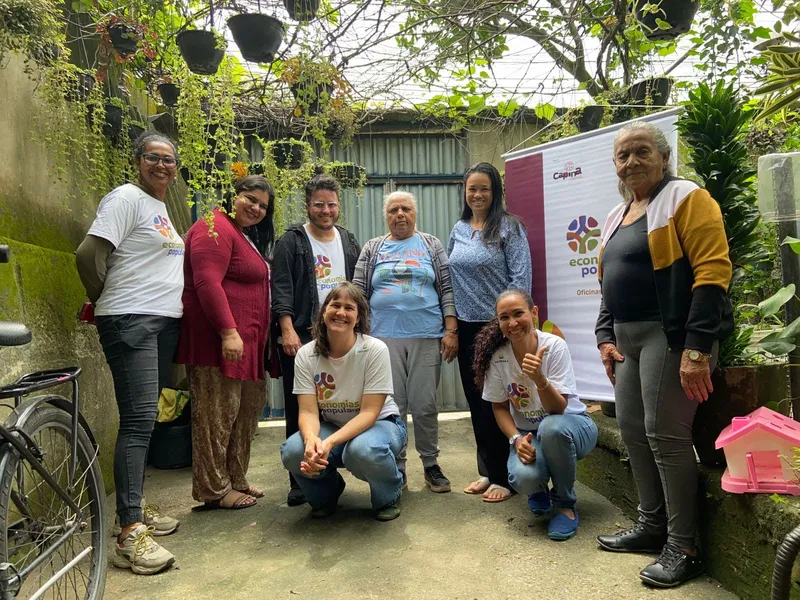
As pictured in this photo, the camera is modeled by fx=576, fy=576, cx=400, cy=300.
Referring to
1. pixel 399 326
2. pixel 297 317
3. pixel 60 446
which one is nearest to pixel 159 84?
pixel 297 317

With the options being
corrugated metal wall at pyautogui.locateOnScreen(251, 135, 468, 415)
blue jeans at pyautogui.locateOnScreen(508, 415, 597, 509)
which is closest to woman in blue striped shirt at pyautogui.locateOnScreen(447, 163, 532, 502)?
blue jeans at pyautogui.locateOnScreen(508, 415, 597, 509)

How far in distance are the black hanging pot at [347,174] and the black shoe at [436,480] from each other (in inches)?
106

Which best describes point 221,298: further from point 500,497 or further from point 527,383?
point 500,497

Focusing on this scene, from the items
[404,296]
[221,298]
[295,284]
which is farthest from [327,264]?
[221,298]

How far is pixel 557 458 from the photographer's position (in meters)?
2.45

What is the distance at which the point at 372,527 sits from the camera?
2.64 meters

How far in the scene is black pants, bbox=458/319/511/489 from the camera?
120 inches

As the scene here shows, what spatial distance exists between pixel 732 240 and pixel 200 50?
2480mm

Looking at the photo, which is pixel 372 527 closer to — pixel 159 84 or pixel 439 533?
pixel 439 533

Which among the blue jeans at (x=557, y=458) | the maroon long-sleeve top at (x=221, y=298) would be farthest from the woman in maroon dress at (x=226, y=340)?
the blue jeans at (x=557, y=458)

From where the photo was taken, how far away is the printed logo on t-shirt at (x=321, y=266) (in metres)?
3.10

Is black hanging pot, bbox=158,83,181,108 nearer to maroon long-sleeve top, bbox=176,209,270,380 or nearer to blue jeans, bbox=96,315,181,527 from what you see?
maroon long-sleeve top, bbox=176,209,270,380

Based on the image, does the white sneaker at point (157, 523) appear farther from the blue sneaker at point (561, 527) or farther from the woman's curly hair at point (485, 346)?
the blue sneaker at point (561, 527)

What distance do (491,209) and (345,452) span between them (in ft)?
4.94
